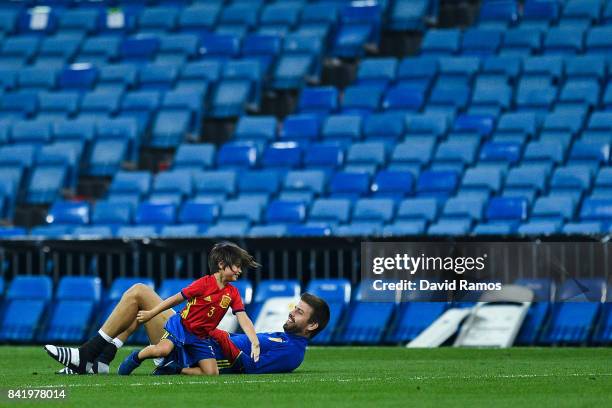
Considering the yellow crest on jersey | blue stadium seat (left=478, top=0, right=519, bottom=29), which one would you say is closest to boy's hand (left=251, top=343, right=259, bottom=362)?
the yellow crest on jersey

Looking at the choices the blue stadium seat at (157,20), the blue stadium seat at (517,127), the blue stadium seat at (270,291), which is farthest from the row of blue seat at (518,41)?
the blue stadium seat at (270,291)

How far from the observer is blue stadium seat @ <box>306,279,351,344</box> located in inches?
827

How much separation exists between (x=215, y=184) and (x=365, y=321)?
16.6 feet

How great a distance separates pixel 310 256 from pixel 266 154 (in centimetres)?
481

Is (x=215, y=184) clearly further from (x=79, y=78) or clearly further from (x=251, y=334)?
(x=251, y=334)

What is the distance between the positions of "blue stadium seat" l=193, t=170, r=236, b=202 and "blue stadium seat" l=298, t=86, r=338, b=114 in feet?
9.92

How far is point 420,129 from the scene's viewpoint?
25516 millimetres

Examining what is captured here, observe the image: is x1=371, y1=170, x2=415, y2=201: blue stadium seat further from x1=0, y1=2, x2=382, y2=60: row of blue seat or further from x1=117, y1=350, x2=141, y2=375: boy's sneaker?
x1=117, y1=350, x2=141, y2=375: boy's sneaker

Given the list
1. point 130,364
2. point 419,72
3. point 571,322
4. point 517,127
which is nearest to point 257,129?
point 419,72

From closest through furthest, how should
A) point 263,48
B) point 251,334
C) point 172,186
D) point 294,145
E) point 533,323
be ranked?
point 251,334, point 533,323, point 172,186, point 294,145, point 263,48

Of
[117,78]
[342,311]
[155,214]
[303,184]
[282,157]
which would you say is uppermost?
[117,78]

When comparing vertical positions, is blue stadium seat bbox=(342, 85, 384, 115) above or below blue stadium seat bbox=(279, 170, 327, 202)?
above

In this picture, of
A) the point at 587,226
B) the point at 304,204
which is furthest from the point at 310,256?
the point at 587,226

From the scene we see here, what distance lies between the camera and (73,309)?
72.3 ft
